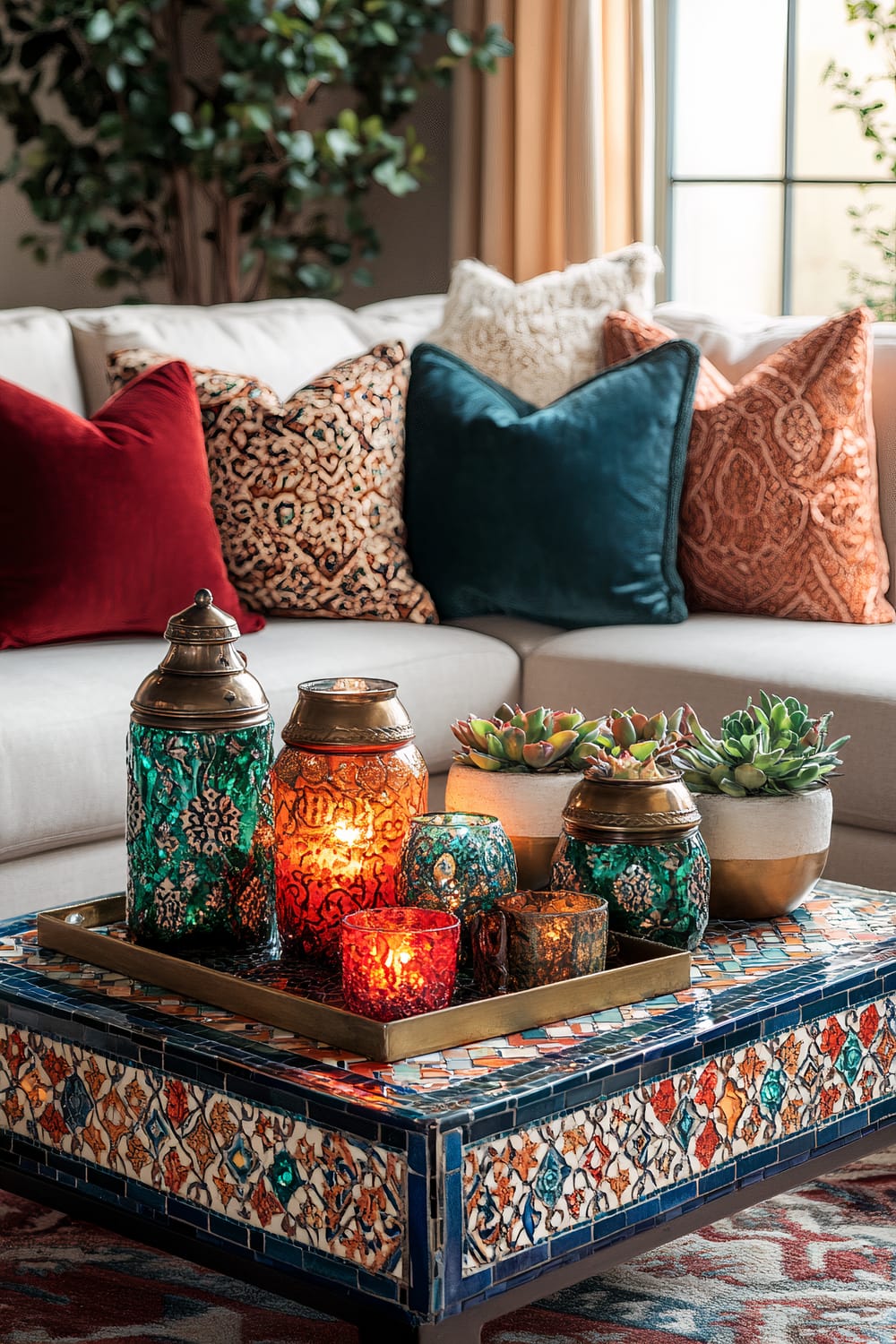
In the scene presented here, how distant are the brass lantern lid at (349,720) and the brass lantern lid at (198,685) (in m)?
0.04

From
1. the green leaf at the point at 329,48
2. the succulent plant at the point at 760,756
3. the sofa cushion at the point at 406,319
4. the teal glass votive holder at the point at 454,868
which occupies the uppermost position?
the green leaf at the point at 329,48

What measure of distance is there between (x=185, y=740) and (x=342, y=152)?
10.2 feet

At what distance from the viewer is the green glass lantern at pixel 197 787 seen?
141cm

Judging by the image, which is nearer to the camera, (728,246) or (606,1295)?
(606,1295)

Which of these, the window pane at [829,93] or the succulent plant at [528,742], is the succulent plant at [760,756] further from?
the window pane at [829,93]

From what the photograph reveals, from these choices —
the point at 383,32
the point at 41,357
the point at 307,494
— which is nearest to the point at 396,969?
the point at 307,494

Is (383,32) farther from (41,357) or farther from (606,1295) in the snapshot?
(606,1295)

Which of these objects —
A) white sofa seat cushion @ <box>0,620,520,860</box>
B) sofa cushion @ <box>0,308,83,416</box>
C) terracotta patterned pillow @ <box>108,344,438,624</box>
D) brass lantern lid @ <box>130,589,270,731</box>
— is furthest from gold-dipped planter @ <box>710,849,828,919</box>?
sofa cushion @ <box>0,308,83,416</box>

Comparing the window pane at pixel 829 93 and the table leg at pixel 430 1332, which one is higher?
the window pane at pixel 829 93

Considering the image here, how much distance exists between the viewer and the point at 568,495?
9.21ft

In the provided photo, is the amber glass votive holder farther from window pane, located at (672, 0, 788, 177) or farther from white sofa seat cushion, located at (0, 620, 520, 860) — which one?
window pane, located at (672, 0, 788, 177)

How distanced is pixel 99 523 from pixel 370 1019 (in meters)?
1.47

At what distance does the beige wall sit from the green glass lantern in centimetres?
346

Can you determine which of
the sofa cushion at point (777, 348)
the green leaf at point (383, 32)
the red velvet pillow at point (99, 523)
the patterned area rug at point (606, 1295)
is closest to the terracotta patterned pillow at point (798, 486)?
the sofa cushion at point (777, 348)
